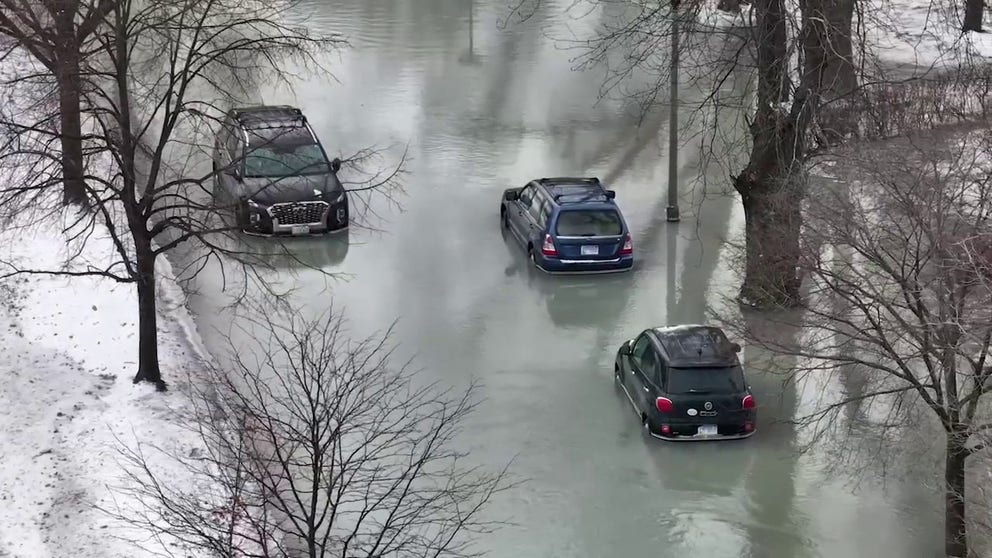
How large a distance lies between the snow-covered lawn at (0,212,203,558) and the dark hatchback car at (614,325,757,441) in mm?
5929

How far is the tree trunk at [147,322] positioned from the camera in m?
15.9

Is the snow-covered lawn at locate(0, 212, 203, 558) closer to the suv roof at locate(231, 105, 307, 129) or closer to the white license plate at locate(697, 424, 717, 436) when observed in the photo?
the suv roof at locate(231, 105, 307, 129)

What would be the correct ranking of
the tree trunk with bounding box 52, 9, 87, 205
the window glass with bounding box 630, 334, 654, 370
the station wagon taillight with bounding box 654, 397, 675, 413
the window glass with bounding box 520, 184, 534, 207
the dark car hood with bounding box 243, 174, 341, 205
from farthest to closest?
the dark car hood with bounding box 243, 174, 341, 205, the window glass with bounding box 520, 184, 534, 207, the window glass with bounding box 630, 334, 654, 370, the station wagon taillight with bounding box 654, 397, 675, 413, the tree trunk with bounding box 52, 9, 87, 205

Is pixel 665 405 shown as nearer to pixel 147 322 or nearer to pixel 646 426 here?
pixel 646 426

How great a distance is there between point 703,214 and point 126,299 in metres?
11.6

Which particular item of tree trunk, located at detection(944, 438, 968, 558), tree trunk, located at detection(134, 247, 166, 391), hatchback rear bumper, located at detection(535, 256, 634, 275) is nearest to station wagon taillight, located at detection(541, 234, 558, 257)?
hatchback rear bumper, located at detection(535, 256, 634, 275)

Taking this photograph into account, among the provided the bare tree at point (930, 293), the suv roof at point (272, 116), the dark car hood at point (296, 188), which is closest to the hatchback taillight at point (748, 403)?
the bare tree at point (930, 293)

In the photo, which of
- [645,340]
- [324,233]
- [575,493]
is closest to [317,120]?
[324,233]

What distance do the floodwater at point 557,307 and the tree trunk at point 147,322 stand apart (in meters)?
2.24

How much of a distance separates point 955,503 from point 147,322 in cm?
1032

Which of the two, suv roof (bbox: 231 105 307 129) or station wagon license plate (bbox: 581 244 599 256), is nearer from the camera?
station wagon license plate (bbox: 581 244 599 256)

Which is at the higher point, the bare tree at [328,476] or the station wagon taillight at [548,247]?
the station wagon taillight at [548,247]

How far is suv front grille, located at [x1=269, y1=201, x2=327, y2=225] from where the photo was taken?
76.0 ft

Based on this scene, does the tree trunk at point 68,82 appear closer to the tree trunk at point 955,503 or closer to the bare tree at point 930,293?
the bare tree at point 930,293
